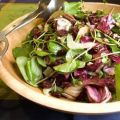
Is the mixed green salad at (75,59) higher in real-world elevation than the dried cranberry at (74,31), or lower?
lower

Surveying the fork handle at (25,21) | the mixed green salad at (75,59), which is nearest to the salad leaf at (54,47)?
the mixed green salad at (75,59)

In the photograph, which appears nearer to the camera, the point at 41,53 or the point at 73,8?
the point at 41,53

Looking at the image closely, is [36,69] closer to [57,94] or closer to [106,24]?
[57,94]

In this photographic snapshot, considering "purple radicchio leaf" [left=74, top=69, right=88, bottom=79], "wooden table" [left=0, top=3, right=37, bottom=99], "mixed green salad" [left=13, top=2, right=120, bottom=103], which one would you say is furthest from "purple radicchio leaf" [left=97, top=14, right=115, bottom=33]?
"wooden table" [left=0, top=3, right=37, bottom=99]

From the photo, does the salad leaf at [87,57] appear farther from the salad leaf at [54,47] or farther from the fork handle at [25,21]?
the fork handle at [25,21]

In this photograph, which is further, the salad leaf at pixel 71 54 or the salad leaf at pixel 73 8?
the salad leaf at pixel 73 8

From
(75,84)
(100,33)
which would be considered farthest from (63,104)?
(100,33)

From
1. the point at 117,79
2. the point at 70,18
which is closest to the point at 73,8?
the point at 70,18
